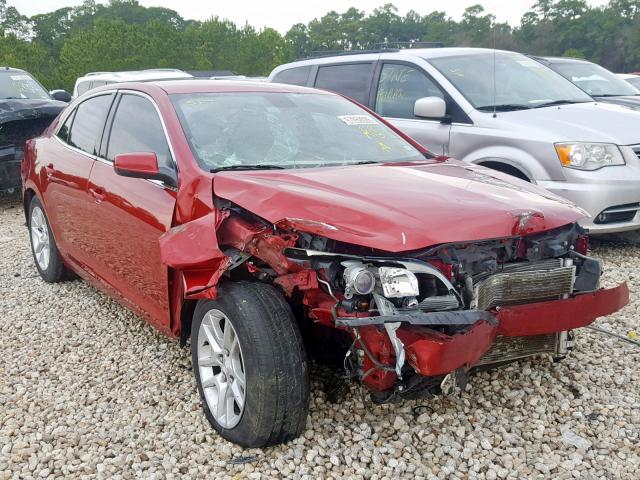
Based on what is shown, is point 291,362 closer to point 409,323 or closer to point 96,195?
point 409,323

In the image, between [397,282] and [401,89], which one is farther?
[401,89]

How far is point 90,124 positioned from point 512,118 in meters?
3.56

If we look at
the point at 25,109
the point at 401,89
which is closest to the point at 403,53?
the point at 401,89

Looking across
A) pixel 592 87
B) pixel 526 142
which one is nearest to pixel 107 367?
pixel 526 142

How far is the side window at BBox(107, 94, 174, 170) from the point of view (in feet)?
11.9

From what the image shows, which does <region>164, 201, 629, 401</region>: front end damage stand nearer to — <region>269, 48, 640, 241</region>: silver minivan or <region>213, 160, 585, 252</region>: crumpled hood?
<region>213, 160, 585, 252</region>: crumpled hood

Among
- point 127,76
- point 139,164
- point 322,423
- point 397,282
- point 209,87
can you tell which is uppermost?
point 209,87

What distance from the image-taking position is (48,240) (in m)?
5.23

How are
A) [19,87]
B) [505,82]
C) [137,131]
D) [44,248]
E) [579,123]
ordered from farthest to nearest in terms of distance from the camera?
[19,87] → [505,82] → [579,123] → [44,248] → [137,131]

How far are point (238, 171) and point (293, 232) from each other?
659 mm

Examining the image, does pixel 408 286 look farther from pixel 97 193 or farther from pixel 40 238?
pixel 40 238

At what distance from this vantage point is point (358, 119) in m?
4.23

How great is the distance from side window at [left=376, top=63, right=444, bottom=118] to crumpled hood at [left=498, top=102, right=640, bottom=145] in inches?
33.7

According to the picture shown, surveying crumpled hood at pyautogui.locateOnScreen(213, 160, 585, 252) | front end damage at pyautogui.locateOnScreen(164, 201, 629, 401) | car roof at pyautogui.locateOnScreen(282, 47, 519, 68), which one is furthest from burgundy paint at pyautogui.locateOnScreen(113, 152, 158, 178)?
car roof at pyautogui.locateOnScreen(282, 47, 519, 68)
